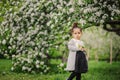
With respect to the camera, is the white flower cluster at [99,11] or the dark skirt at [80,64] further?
the white flower cluster at [99,11]

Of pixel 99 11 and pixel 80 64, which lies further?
pixel 99 11

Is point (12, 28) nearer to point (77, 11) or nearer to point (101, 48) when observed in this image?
point (77, 11)

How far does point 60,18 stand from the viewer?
42.5 ft

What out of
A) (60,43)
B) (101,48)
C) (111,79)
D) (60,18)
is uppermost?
(60,18)

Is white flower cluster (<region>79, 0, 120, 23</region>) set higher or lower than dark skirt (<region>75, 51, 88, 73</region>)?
higher

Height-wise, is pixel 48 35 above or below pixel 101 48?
above

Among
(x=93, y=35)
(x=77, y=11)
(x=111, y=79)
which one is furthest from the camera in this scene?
(x=93, y=35)

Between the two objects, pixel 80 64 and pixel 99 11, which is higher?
pixel 99 11

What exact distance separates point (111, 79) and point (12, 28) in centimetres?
481

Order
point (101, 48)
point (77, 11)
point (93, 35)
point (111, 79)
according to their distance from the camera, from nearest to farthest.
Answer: point (77, 11), point (111, 79), point (93, 35), point (101, 48)

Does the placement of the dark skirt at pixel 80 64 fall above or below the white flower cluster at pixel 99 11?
below

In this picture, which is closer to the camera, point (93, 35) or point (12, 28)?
point (12, 28)

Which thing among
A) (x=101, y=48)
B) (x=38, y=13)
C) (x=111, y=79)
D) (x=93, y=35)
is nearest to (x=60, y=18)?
(x=38, y=13)

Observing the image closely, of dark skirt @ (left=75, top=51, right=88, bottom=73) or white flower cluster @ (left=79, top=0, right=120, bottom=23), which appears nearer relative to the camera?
dark skirt @ (left=75, top=51, right=88, bottom=73)
